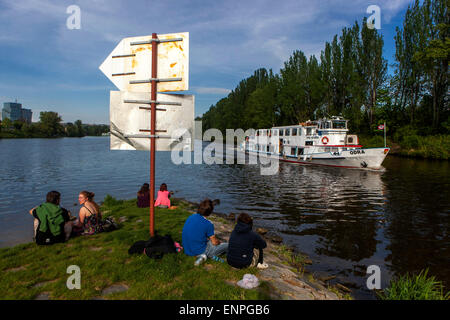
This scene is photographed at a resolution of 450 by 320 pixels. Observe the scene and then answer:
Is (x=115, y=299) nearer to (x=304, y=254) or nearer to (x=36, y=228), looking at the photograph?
(x=36, y=228)

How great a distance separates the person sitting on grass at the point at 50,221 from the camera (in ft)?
24.3

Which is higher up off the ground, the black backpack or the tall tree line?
the tall tree line

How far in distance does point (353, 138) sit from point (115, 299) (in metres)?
40.1

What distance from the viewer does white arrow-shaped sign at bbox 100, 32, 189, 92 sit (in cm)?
620

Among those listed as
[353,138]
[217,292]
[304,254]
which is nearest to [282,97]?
[353,138]

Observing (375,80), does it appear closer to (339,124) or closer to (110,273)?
(339,124)

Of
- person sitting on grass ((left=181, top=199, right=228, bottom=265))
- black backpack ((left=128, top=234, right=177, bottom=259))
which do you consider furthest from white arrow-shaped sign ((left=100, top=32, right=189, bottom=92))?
black backpack ((left=128, top=234, right=177, bottom=259))

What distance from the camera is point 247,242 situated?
21.6ft

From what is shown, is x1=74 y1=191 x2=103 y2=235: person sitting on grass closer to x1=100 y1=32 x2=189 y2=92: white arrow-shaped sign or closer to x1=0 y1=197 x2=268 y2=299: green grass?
x1=0 y1=197 x2=268 y2=299: green grass

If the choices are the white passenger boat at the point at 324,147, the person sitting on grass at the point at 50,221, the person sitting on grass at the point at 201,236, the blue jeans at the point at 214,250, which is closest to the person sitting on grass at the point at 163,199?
the person sitting on grass at the point at 50,221

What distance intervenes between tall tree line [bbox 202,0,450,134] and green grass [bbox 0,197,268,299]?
186 feet

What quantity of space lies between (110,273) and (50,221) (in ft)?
9.88

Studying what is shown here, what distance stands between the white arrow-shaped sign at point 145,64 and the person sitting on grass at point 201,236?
321 cm
